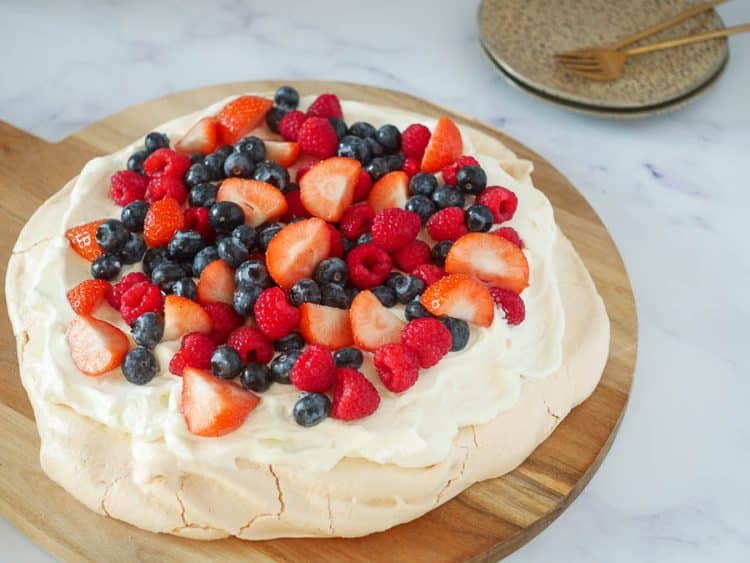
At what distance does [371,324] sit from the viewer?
217 centimetres

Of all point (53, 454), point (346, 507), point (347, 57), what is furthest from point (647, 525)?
point (347, 57)

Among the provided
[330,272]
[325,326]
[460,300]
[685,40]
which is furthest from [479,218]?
[685,40]

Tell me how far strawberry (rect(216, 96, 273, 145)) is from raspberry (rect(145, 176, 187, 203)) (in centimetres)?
28

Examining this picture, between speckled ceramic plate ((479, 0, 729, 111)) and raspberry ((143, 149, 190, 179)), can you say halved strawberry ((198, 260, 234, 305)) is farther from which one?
speckled ceramic plate ((479, 0, 729, 111))

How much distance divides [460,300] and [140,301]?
2.54ft

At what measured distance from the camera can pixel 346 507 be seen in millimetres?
2061

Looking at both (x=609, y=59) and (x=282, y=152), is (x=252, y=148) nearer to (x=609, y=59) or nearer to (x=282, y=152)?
(x=282, y=152)

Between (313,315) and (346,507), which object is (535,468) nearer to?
(346,507)

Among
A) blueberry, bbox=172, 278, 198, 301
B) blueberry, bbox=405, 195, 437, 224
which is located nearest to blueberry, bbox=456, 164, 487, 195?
blueberry, bbox=405, 195, 437, 224

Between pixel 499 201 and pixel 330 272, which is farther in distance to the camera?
pixel 499 201

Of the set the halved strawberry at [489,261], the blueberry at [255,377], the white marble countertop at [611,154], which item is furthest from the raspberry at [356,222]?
the white marble countertop at [611,154]

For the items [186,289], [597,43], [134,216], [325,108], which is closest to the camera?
[186,289]

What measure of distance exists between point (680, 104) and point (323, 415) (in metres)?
1.92

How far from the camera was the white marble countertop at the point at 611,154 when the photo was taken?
7.72 feet
